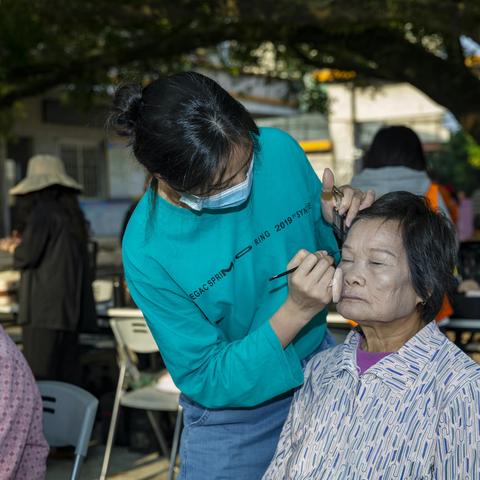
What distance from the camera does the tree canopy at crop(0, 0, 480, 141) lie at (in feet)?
18.5

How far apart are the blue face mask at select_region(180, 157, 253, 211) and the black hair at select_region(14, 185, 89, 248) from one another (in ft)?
11.1

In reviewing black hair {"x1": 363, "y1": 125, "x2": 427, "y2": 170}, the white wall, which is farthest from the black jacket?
the white wall

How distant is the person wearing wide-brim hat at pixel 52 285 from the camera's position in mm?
4977

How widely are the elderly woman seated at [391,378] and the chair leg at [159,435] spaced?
266cm

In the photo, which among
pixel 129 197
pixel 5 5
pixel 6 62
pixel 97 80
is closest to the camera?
pixel 5 5

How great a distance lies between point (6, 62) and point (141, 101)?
210 inches

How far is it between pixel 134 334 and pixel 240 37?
387cm

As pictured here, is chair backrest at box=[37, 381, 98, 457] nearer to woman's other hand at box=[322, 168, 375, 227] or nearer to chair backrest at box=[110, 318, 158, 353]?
woman's other hand at box=[322, 168, 375, 227]

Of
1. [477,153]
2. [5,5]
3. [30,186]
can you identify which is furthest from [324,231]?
[477,153]

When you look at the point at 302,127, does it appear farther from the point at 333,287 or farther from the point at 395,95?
the point at 333,287

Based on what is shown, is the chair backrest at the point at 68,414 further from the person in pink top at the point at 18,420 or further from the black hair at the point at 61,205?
the black hair at the point at 61,205

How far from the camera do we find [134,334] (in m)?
4.62

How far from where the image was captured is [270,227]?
193 centimetres

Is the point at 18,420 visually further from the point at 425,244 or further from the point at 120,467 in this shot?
the point at 120,467
